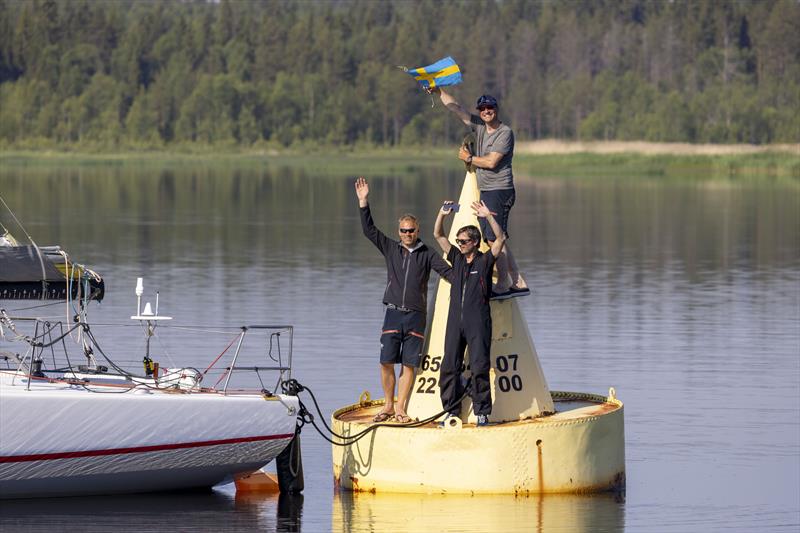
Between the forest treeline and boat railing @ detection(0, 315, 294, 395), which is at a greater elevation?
the forest treeline

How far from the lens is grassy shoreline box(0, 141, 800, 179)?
89.0 m

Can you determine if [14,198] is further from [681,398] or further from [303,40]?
[303,40]

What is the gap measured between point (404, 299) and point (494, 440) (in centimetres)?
147

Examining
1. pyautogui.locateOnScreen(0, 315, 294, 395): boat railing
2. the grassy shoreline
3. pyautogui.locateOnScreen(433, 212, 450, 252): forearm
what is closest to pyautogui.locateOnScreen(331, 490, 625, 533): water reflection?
pyautogui.locateOnScreen(0, 315, 294, 395): boat railing

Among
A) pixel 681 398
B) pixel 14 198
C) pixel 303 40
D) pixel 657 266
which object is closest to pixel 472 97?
pixel 303 40

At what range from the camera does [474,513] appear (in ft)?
45.5

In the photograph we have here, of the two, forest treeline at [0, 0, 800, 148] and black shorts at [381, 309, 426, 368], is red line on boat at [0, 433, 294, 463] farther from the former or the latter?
forest treeline at [0, 0, 800, 148]

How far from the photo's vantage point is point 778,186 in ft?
250

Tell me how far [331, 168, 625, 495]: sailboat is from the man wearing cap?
133 millimetres

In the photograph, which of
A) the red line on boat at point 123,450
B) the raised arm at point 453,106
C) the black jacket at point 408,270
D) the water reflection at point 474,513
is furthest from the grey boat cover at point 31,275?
the raised arm at point 453,106

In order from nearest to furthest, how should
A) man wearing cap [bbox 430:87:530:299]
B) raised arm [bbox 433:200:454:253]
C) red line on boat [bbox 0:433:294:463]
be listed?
red line on boat [bbox 0:433:294:463] < raised arm [bbox 433:200:454:253] < man wearing cap [bbox 430:87:530:299]

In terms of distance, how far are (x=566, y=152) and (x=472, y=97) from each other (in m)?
60.2

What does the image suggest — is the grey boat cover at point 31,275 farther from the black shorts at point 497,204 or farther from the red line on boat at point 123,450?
the black shorts at point 497,204

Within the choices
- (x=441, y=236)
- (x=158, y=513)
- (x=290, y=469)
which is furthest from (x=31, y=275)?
(x=441, y=236)
